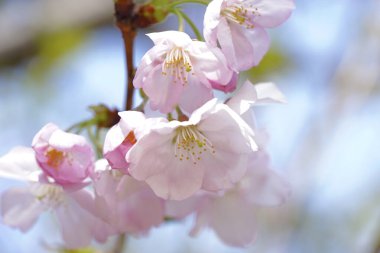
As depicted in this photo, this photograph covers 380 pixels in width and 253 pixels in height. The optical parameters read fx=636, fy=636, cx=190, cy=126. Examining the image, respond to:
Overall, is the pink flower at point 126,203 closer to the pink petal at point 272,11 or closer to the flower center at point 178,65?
the flower center at point 178,65

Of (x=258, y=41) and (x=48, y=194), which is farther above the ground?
(x=258, y=41)

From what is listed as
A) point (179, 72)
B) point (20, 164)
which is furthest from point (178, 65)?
point (20, 164)

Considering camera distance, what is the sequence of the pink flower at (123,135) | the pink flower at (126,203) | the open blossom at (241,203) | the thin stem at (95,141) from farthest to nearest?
the open blossom at (241,203) < the thin stem at (95,141) < the pink flower at (126,203) < the pink flower at (123,135)

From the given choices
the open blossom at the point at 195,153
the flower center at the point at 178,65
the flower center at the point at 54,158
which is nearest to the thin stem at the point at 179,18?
the flower center at the point at 178,65

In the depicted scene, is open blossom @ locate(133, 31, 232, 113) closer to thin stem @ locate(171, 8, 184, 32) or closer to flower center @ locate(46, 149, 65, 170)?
thin stem @ locate(171, 8, 184, 32)

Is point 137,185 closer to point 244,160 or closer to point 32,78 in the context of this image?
point 244,160

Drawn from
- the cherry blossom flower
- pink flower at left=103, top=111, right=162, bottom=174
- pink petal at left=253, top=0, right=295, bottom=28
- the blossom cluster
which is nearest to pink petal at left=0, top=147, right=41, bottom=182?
the blossom cluster

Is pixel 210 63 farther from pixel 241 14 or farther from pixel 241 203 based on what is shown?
pixel 241 203
